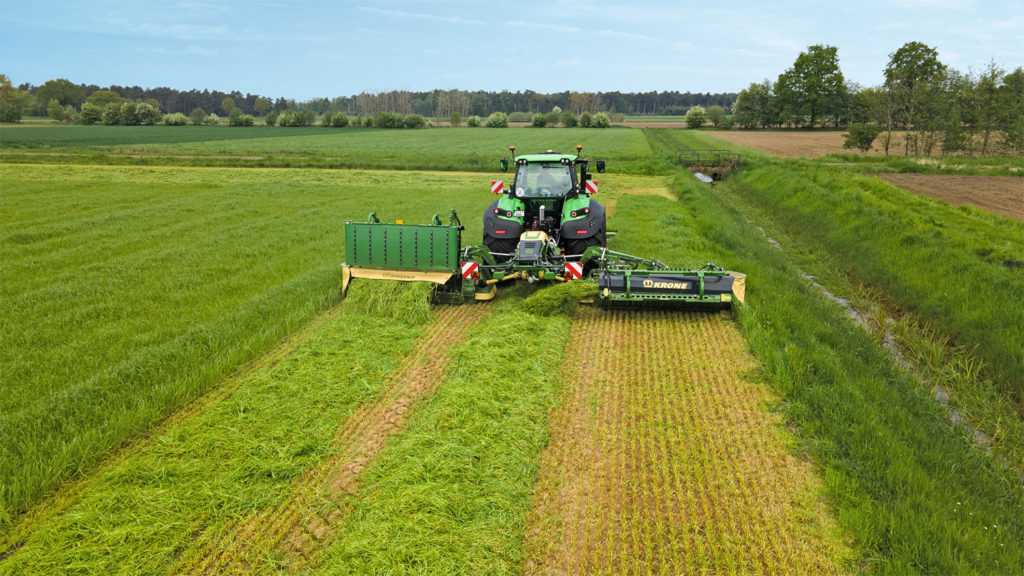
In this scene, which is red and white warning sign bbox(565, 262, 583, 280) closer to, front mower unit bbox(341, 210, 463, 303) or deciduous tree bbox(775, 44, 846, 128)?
front mower unit bbox(341, 210, 463, 303)

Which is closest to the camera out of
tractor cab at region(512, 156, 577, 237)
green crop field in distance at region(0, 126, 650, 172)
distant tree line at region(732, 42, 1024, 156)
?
tractor cab at region(512, 156, 577, 237)

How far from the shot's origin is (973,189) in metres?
22.4

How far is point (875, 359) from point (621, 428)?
4746 mm

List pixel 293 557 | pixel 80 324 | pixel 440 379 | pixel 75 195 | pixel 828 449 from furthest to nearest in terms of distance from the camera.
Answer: pixel 75 195
pixel 80 324
pixel 440 379
pixel 828 449
pixel 293 557

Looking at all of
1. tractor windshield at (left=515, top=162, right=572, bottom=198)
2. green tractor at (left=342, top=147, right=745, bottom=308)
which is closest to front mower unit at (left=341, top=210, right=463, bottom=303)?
green tractor at (left=342, top=147, right=745, bottom=308)

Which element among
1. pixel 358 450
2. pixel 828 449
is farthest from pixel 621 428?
pixel 358 450

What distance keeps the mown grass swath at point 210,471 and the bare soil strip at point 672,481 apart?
6.79ft

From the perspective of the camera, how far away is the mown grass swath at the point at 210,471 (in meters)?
3.76

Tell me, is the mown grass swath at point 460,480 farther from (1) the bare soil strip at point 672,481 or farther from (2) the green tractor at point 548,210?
(2) the green tractor at point 548,210

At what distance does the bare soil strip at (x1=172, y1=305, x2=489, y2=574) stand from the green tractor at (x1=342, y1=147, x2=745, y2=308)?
2.81 m

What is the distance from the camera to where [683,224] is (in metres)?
Answer: 15.3

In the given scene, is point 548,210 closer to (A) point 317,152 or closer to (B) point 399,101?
(A) point 317,152

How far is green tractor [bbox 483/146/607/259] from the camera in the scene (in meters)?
9.69

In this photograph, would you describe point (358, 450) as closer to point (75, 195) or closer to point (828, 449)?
point (828, 449)
